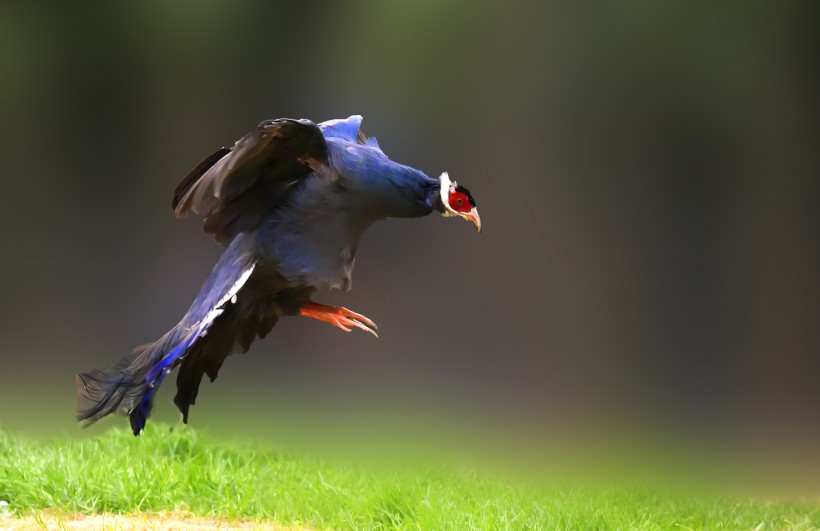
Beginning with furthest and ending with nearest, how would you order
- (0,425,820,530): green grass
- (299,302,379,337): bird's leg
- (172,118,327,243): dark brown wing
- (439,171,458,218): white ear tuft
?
(0,425,820,530): green grass → (299,302,379,337): bird's leg → (439,171,458,218): white ear tuft → (172,118,327,243): dark brown wing

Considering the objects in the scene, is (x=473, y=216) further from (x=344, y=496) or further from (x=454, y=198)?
(x=344, y=496)

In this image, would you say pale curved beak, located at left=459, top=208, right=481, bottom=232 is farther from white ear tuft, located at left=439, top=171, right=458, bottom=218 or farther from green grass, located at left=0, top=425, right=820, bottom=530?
green grass, located at left=0, top=425, right=820, bottom=530

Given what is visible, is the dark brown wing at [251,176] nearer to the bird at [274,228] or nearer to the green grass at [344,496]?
the bird at [274,228]

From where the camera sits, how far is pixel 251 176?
7.57ft

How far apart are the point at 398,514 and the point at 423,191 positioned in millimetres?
1085

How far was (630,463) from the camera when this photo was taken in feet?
11.5

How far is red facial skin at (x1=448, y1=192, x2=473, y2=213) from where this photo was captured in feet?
7.48

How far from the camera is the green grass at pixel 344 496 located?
9.06 feet

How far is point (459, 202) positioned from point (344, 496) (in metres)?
1.19

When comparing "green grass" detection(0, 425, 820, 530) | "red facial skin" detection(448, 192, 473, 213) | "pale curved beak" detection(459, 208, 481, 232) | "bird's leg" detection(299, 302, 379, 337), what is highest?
"red facial skin" detection(448, 192, 473, 213)

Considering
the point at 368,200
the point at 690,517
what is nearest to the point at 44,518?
the point at 368,200

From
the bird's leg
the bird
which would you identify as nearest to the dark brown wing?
the bird

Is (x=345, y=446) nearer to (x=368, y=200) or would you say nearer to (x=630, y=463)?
(x=630, y=463)

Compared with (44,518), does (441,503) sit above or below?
above
